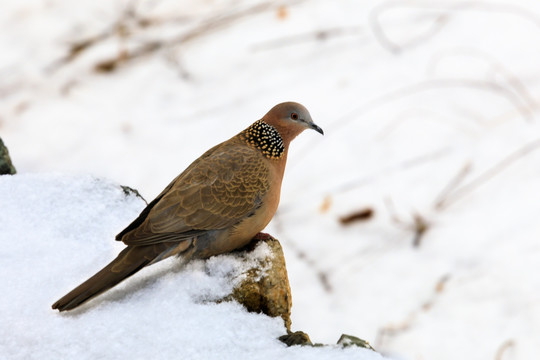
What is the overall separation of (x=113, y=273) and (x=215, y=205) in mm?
564

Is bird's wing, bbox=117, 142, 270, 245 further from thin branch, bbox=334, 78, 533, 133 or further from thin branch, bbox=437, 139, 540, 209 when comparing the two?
thin branch, bbox=334, 78, 533, 133

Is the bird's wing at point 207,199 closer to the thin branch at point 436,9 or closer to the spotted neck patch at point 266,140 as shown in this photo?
the spotted neck patch at point 266,140

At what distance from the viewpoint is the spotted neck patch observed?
12.0 ft

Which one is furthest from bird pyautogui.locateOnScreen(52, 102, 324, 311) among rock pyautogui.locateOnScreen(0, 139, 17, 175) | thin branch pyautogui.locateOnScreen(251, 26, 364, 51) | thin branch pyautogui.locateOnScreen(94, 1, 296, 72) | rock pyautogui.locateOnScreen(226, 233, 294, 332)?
thin branch pyautogui.locateOnScreen(94, 1, 296, 72)

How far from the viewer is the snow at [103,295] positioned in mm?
2855

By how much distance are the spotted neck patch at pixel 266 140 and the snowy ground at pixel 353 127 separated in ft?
4.74

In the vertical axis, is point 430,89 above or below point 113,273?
above

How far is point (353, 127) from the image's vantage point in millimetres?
5750

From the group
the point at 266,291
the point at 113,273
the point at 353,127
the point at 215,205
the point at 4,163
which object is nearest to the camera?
the point at 113,273

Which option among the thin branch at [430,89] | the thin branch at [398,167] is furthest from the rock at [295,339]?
the thin branch at [430,89]

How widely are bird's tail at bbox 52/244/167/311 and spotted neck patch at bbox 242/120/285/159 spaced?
0.70 metres

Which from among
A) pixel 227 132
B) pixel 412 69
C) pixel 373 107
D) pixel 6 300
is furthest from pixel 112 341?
pixel 412 69

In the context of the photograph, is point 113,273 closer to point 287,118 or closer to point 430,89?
point 287,118

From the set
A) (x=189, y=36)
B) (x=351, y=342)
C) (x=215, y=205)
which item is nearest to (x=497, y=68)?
(x=189, y=36)
